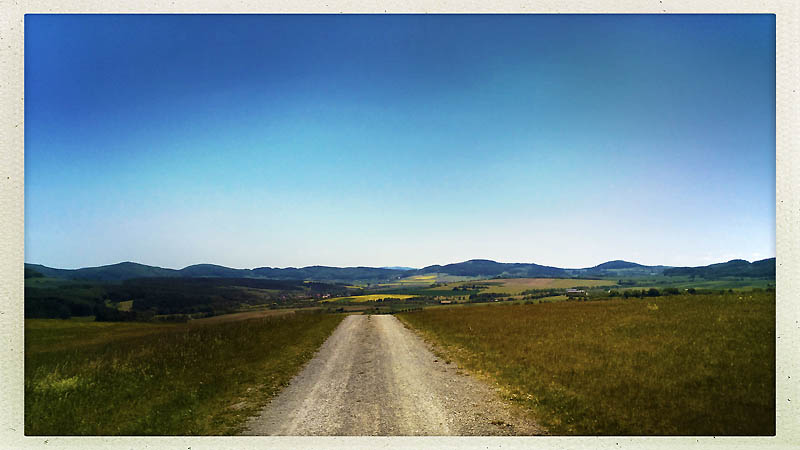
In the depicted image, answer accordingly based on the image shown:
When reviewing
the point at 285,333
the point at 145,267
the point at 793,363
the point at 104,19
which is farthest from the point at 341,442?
the point at 285,333

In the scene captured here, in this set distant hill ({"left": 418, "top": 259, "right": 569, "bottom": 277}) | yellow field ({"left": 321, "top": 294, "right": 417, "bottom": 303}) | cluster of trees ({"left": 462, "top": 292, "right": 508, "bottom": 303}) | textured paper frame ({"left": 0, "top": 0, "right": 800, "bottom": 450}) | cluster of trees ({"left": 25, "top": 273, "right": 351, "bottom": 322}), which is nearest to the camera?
textured paper frame ({"left": 0, "top": 0, "right": 800, "bottom": 450})

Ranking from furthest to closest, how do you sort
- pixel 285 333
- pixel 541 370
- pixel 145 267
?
pixel 285 333
pixel 145 267
pixel 541 370

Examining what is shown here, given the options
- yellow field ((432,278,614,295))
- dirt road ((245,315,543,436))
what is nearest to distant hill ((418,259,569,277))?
yellow field ((432,278,614,295))

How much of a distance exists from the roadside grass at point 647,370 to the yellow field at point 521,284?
469cm

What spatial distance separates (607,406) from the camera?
25.2ft

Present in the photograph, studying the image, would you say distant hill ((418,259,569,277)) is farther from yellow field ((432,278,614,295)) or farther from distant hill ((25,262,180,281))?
distant hill ((25,262,180,281))

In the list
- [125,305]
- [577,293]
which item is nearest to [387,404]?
[125,305]

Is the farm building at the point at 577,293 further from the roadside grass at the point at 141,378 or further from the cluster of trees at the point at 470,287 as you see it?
the roadside grass at the point at 141,378

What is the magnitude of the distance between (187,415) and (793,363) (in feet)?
40.8

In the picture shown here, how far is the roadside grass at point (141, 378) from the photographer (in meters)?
7.70

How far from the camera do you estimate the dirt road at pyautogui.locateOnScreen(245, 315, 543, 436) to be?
283 inches

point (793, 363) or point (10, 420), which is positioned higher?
point (793, 363)

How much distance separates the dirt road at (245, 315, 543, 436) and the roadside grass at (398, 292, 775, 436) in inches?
31.3
